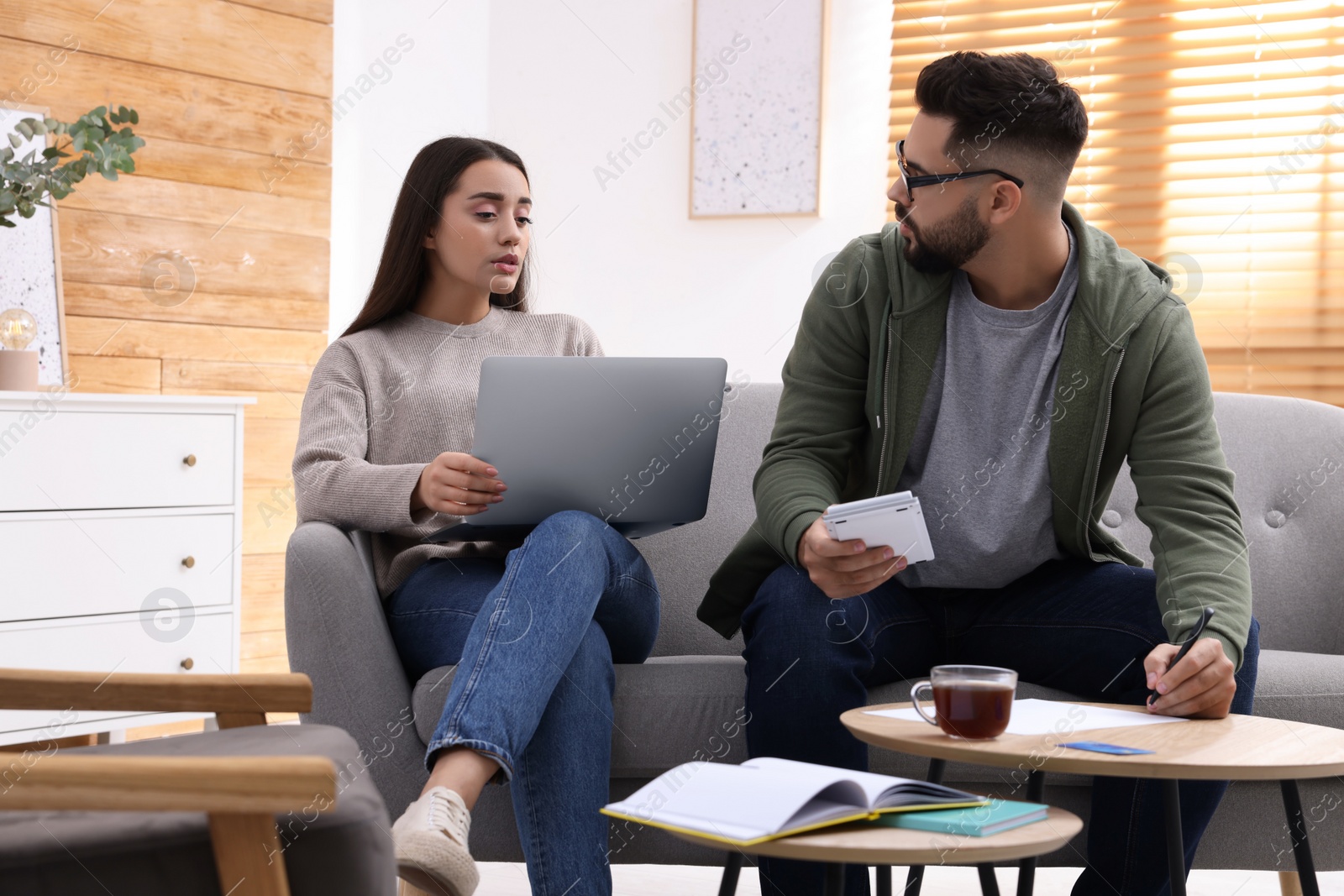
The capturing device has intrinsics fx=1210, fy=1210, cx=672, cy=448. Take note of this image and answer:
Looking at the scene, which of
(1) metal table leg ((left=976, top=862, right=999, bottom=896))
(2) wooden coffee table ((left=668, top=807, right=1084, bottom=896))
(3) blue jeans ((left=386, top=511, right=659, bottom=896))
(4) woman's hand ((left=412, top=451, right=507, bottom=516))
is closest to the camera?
(2) wooden coffee table ((left=668, top=807, right=1084, bottom=896))

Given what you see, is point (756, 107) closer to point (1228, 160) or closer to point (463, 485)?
point (1228, 160)

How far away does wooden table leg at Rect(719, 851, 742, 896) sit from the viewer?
2.96 feet

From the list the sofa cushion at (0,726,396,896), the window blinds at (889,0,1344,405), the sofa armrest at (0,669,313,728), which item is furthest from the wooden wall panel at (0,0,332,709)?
the sofa cushion at (0,726,396,896)

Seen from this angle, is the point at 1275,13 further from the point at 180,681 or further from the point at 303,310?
the point at 180,681

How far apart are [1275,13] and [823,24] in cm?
108

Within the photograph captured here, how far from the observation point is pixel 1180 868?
1.11m

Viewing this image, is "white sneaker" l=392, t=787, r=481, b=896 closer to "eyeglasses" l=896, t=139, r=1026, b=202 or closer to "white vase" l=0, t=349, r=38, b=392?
"eyeglasses" l=896, t=139, r=1026, b=202

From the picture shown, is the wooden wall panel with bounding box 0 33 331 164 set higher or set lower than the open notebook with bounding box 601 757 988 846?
higher

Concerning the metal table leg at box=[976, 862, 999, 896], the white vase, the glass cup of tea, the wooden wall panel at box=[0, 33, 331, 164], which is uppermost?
the wooden wall panel at box=[0, 33, 331, 164]

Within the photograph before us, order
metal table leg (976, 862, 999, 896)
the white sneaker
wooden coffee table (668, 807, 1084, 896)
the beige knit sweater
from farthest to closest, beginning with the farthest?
the beige knit sweater, metal table leg (976, 862, 999, 896), the white sneaker, wooden coffee table (668, 807, 1084, 896)

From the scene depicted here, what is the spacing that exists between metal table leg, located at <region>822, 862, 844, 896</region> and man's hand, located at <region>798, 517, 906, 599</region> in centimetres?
48

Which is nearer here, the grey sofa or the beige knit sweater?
the grey sofa

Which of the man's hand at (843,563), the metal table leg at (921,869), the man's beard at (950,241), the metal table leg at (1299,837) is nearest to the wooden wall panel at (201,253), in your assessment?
the man's beard at (950,241)

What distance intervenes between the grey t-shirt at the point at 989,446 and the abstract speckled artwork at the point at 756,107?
5.57 feet
